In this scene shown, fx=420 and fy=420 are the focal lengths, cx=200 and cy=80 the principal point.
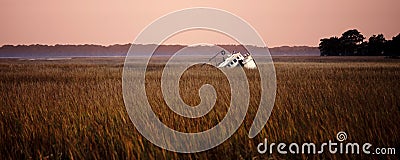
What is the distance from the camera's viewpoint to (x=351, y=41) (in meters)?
102

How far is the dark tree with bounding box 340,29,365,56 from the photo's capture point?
100m

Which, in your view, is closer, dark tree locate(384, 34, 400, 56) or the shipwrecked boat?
the shipwrecked boat

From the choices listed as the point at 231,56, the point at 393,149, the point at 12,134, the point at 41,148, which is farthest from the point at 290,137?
the point at 231,56

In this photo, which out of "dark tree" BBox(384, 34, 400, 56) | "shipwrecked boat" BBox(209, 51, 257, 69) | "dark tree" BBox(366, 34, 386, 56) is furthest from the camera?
"dark tree" BBox(366, 34, 386, 56)

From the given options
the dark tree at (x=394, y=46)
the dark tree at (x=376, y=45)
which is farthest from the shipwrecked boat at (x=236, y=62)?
the dark tree at (x=376, y=45)

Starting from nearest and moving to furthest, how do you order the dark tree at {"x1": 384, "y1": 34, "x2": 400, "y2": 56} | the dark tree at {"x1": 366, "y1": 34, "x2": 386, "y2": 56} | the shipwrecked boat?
1. the shipwrecked boat
2. the dark tree at {"x1": 384, "y1": 34, "x2": 400, "y2": 56}
3. the dark tree at {"x1": 366, "y1": 34, "x2": 386, "y2": 56}

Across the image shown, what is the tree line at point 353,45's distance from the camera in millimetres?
88938

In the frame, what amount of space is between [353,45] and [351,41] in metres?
1.29

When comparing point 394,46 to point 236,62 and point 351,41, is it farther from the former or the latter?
point 236,62

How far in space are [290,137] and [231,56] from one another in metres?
23.2

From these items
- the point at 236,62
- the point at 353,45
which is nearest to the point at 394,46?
the point at 353,45

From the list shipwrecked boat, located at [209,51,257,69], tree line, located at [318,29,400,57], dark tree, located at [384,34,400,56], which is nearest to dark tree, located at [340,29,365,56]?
tree line, located at [318,29,400,57]

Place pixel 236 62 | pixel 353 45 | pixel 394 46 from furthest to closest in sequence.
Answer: pixel 353 45
pixel 394 46
pixel 236 62

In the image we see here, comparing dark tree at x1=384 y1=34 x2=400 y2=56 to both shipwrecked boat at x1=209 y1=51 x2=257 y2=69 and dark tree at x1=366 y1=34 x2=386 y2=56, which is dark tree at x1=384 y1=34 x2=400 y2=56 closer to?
dark tree at x1=366 y1=34 x2=386 y2=56
